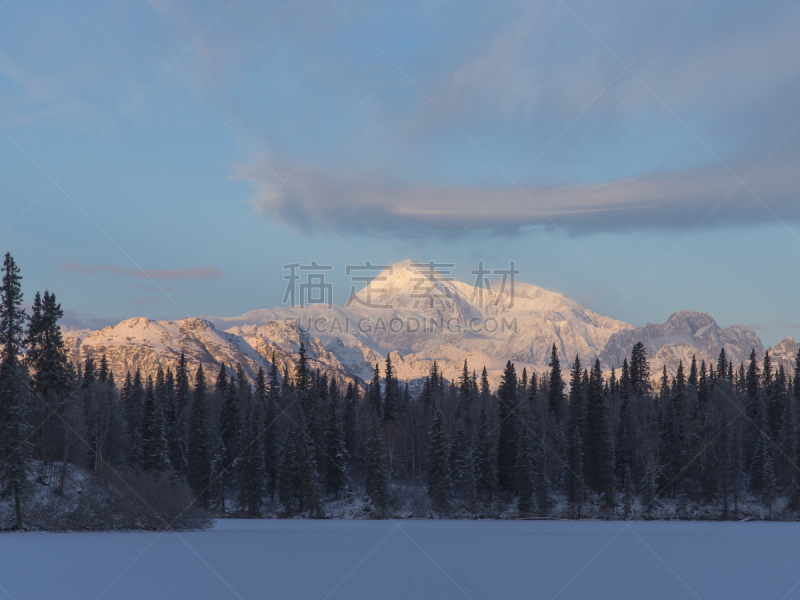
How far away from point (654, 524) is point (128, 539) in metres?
51.8

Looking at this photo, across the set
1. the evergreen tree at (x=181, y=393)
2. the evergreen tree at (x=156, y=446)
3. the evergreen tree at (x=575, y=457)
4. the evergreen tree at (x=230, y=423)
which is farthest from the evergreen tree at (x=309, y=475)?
the evergreen tree at (x=575, y=457)

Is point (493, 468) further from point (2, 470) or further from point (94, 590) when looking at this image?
point (94, 590)

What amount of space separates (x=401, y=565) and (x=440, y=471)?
45646mm

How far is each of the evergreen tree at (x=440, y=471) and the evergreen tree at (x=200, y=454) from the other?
26836 mm

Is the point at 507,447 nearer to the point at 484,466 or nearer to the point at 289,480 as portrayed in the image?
the point at 484,466

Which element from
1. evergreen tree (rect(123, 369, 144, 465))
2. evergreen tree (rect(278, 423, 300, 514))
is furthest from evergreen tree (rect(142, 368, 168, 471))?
evergreen tree (rect(278, 423, 300, 514))

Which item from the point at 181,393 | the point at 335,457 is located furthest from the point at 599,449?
the point at 181,393

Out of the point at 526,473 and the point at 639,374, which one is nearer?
the point at 526,473

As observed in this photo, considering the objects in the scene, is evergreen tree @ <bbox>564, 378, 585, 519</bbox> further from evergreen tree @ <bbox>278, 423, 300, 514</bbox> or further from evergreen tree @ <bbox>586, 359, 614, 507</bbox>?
evergreen tree @ <bbox>278, 423, 300, 514</bbox>

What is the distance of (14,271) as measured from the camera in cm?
6419

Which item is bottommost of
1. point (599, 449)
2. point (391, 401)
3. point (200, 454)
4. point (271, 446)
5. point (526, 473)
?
point (526, 473)

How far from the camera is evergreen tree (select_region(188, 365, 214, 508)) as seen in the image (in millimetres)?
76312

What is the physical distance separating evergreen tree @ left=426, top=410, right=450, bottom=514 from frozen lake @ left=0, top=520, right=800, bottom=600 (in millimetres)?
21876

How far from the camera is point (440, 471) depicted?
253 feet
